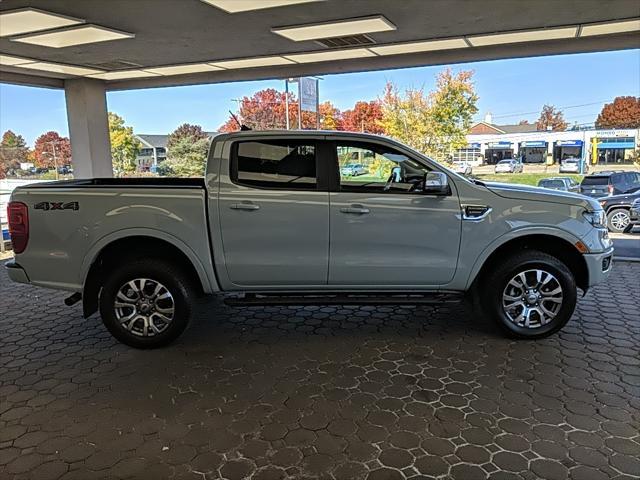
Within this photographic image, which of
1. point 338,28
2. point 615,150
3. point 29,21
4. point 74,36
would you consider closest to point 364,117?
point 615,150

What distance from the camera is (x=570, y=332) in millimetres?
4586

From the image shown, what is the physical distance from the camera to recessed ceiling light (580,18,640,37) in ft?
20.1

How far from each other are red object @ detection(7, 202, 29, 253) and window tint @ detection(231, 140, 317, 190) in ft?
6.16

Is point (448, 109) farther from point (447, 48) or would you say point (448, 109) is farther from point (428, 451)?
point (428, 451)

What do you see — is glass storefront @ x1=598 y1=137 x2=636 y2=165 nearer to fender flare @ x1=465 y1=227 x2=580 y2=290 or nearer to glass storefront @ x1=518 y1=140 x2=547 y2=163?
glass storefront @ x1=518 y1=140 x2=547 y2=163

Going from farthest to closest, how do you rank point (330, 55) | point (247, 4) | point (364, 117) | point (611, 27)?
point (364, 117), point (330, 55), point (611, 27), point (247, 4)

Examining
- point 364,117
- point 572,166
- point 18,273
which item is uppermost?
point 364,117

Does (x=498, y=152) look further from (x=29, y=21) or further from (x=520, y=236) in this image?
(x=29, y=21)

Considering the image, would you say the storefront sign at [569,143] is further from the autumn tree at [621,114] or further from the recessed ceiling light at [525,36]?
the recessed ceiling light at [525,36]

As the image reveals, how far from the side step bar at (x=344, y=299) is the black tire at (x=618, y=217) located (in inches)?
311

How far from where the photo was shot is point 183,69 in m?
8.95

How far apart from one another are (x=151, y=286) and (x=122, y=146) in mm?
12990

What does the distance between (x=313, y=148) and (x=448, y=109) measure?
934 cm

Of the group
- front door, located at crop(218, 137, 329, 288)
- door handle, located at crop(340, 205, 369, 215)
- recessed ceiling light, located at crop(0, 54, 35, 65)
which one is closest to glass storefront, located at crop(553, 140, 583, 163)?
door handle, located at crop(340, 205, 369, 215)
